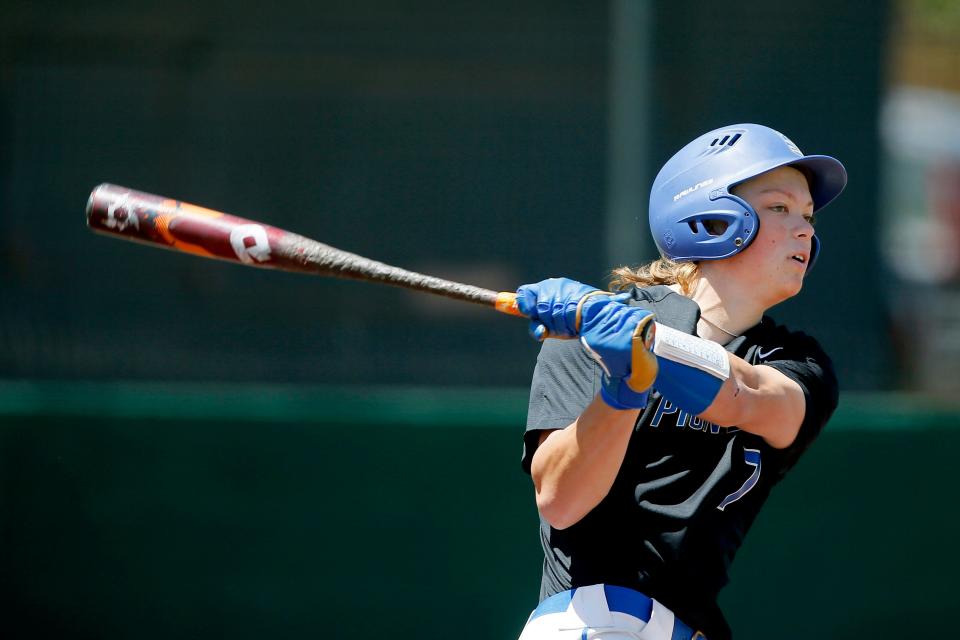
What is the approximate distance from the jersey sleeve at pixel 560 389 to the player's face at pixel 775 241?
431 mm

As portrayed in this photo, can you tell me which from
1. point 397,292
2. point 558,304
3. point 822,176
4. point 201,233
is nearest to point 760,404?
point 558,304

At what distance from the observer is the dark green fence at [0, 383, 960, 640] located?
4777mm

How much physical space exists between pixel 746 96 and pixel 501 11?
4.35 feet

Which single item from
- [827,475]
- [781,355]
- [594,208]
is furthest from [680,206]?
[594,208]

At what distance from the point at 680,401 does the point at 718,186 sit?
22.2 inches

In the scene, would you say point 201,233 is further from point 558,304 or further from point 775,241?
point 775,241

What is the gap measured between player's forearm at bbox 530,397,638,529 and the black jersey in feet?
0.33

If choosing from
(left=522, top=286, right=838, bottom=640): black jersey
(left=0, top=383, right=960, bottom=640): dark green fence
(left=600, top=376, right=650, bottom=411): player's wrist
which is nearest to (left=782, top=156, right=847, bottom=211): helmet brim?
(left=522, top=286, right=838, bottom=640): black jersey

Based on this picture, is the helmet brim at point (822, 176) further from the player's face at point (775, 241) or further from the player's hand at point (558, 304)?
the player's hand at point (558, 304)

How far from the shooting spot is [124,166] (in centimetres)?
581

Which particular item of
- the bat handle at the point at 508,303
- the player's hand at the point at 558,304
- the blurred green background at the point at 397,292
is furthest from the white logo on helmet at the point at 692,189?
the blurred green background at the point at 397,292

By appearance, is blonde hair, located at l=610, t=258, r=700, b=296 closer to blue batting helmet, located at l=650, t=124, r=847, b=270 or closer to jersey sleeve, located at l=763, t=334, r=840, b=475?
blue batting helmet, located at l=650, t=124, r=847, b=270

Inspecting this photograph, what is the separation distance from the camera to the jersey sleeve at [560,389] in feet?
7.86

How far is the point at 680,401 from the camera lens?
229cm
